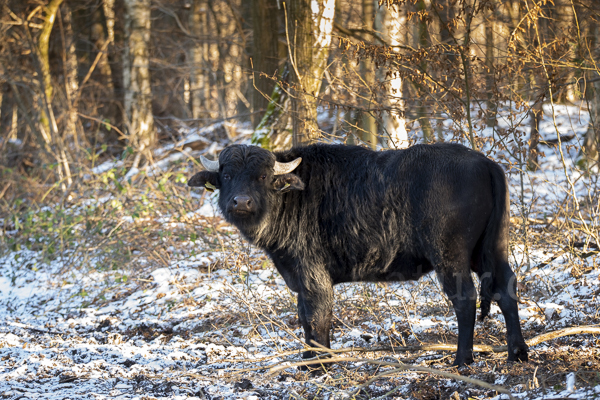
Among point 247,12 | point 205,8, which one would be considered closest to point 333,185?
point 247,12

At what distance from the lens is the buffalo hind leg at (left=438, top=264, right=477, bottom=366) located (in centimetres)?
463

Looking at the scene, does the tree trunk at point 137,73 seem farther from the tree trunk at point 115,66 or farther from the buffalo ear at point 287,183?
the buffalo ear at point 287,183

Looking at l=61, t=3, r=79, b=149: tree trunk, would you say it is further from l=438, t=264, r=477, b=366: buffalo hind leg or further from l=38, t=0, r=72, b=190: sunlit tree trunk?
l=438, t=264, r=477, b=366: buffalo hind leg

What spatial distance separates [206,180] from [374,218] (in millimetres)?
1706

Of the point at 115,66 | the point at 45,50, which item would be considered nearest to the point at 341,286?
the point at 45,50

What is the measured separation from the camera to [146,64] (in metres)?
14.9

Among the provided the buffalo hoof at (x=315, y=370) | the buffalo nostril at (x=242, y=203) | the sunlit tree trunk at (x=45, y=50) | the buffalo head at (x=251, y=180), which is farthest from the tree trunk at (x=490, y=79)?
the sunlit tree trunk at (x=45, y=50)

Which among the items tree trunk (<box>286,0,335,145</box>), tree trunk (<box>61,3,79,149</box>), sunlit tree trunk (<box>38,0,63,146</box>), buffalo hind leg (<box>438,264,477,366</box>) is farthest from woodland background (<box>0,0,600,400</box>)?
tree trunk (<box>61,3,79,149</box>)

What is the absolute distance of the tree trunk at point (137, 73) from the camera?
569 inches

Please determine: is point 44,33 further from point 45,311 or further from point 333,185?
point 333,185

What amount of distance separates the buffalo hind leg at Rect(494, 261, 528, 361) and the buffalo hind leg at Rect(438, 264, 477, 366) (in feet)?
0.72

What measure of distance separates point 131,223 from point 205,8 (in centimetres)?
1423

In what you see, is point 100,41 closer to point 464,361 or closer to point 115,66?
point 115,66

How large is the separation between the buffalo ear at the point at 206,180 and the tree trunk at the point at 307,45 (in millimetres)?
2184
